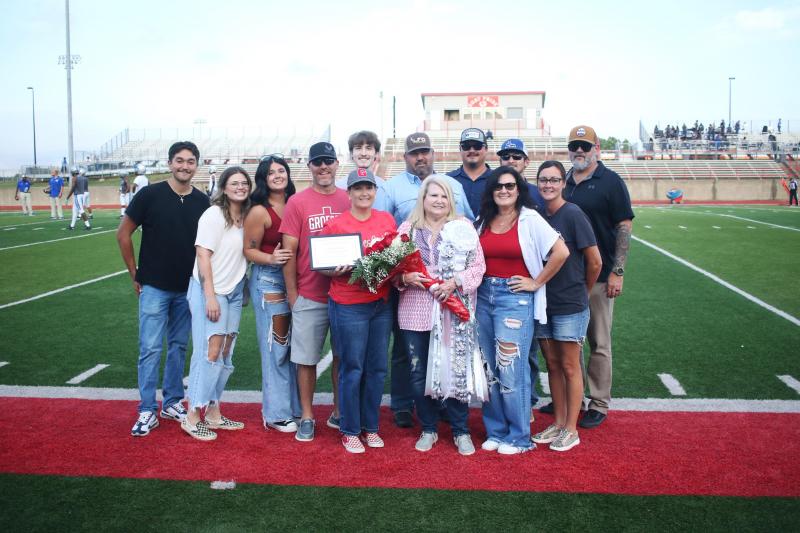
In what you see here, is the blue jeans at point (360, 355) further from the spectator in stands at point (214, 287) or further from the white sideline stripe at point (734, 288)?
the white sideline stripe at point (734, 288)

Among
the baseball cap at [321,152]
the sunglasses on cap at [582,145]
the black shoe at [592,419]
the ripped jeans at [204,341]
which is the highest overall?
the sunglasses on cap at [582,145]

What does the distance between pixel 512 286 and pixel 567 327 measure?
21.1 inches

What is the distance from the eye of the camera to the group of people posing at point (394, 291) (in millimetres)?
4453

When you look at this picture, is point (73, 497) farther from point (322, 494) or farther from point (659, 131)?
point (659, 131)

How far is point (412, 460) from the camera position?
14.3ft

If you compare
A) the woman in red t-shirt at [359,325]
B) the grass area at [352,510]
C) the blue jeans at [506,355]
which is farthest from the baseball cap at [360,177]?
the grass area at [352,510]

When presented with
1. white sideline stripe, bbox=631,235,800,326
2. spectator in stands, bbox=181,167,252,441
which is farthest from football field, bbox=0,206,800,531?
white sideline stripe, bbox=631,235,800,326

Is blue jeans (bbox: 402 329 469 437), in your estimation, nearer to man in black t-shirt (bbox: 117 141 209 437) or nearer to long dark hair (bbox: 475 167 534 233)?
long dark hair (bbox: 475 167 534 233)

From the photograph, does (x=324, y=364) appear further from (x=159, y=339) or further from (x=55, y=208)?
(x=55, y=208)

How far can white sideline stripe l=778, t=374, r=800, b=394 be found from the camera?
5617mm

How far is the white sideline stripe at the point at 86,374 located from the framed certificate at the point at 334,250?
3058 mm

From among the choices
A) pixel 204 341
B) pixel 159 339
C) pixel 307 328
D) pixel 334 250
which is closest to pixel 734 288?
pixel 307 328

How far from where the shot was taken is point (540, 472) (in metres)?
4.15

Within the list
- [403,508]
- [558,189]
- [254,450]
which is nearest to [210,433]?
[254,450]
